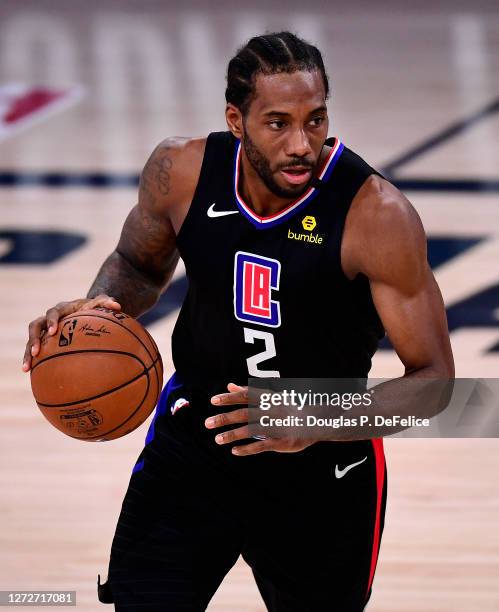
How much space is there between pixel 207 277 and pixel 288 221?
0.26 m

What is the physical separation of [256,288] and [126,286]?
1.89 ft

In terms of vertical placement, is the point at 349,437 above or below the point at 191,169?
below

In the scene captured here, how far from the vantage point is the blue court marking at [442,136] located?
370 inches

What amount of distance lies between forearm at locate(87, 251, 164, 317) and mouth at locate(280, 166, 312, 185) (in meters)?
0.76

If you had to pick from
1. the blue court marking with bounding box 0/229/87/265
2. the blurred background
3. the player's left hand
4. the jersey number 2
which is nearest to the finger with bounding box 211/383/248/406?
the player's left hand

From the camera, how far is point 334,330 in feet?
11.2

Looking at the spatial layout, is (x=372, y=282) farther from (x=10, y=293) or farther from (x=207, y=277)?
(x=10, y=293)

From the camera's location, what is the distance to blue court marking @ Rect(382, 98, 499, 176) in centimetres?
940

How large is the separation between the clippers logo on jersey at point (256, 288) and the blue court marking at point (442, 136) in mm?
5764

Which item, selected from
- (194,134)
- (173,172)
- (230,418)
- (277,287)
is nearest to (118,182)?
(194,134)

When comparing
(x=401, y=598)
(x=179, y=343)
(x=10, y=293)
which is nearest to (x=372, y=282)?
(x=179, y=343)

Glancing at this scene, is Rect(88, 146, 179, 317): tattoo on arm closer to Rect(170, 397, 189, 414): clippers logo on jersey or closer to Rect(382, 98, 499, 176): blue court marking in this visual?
Rect(170, 397, 189, 414): clippers logo on jersey

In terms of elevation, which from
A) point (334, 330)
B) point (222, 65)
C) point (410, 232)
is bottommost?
point (334, 330)
